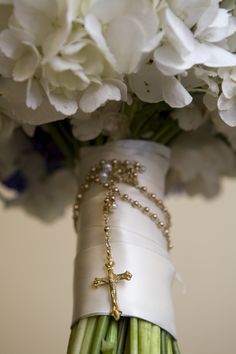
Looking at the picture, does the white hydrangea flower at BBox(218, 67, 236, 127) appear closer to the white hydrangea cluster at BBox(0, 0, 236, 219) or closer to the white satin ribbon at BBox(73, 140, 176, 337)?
the white hydrangea cluster at BBox(0, 0, 236, 219)

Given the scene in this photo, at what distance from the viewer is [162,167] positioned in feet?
2.23

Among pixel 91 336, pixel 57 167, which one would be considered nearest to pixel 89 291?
pixel 91 336

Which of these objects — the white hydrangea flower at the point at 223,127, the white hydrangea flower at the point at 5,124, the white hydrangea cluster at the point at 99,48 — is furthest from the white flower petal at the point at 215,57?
the white hydrangea flower at the point at 5,124

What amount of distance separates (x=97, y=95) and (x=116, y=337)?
0.70 ft

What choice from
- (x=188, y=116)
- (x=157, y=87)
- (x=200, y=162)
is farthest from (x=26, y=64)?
(x=200, y=162)

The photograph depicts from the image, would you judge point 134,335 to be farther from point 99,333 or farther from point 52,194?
point 52,194

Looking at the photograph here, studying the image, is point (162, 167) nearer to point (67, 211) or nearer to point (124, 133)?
point (124, 133)

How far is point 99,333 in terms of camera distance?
1.75 feet

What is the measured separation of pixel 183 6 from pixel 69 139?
0.92 feet

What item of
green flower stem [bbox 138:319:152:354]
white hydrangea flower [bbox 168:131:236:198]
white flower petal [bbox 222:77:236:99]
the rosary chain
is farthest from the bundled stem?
white hydrangea flower [bbox 168:131:236:198]

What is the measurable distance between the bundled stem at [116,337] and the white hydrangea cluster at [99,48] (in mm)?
190

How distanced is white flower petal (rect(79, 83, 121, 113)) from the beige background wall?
389mm

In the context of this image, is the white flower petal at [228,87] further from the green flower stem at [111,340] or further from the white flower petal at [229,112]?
the green flower stem at [111,340]

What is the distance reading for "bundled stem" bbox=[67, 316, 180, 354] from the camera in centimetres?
53
